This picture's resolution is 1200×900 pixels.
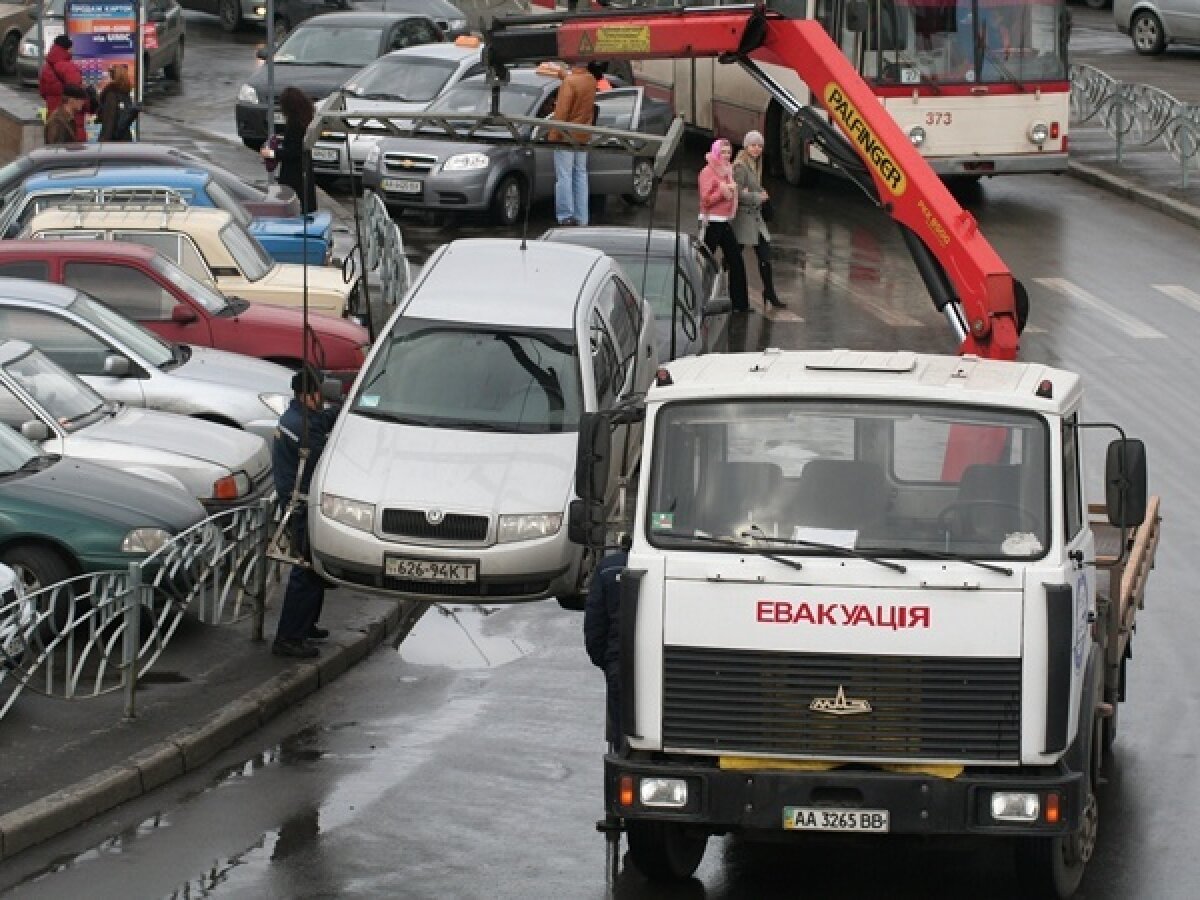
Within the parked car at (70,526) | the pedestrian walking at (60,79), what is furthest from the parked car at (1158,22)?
the parked car at (70,526)

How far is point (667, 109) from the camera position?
1244 inches

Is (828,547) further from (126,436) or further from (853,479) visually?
(126,436)

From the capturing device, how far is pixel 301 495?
48.3ft

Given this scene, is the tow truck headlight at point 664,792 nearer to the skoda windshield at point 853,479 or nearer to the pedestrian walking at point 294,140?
the skoda windshield at point 853,479

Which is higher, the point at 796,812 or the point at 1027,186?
the point at 796,812

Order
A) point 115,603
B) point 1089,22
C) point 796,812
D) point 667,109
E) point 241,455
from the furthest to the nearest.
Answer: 1. point 1089,22
2. point 667,109
3. point 241,455
4. point 115,603
5. point 796,812

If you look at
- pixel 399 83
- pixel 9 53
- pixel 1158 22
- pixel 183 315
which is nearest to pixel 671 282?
pixel 183 315

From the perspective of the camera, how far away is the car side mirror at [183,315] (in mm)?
19203

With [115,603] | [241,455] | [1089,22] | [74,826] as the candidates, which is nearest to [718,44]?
[241,455]

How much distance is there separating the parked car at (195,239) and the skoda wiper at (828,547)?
1137cm

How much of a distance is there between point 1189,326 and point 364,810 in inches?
538

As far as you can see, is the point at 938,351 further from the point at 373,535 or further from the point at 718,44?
the point at 373,535

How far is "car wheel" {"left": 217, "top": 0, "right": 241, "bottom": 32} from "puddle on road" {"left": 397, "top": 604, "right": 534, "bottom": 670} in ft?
108

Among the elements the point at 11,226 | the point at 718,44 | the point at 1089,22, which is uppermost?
the point at 718,44
